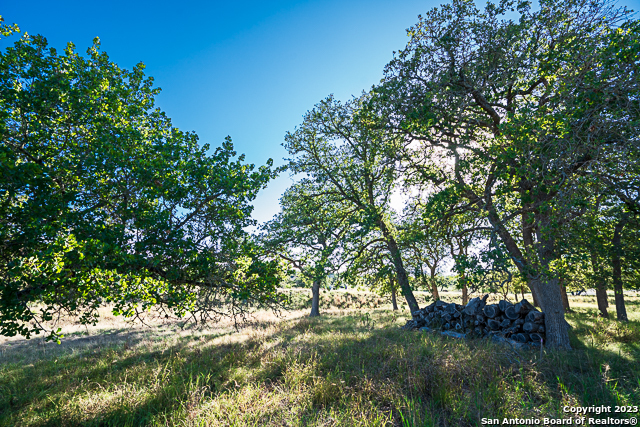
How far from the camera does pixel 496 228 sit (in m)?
8.02

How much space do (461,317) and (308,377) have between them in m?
8.59

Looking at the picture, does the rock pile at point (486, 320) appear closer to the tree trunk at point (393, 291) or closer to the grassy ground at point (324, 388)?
the grassy ground at point (324, 388)

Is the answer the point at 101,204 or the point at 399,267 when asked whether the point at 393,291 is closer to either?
the point at 399,267

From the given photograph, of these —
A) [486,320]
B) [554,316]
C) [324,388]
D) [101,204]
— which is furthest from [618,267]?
[101,204]

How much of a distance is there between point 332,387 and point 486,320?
28.4 feet

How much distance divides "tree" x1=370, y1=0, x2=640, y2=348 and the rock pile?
41.7 inches

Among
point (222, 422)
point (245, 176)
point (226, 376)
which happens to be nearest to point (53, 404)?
point (226, 376)

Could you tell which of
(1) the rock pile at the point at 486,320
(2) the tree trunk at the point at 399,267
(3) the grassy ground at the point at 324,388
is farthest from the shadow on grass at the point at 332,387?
(2) the tree trunk at the point at 399,267

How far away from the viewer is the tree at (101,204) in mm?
4758

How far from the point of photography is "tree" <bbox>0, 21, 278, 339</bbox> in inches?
187

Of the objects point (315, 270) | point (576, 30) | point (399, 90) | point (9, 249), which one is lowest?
point (315, 270)

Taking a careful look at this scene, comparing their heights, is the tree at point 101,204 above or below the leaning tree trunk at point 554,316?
above

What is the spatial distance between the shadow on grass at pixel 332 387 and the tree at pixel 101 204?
137cm

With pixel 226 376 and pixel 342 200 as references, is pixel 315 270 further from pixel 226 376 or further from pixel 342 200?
pixel 226 376
